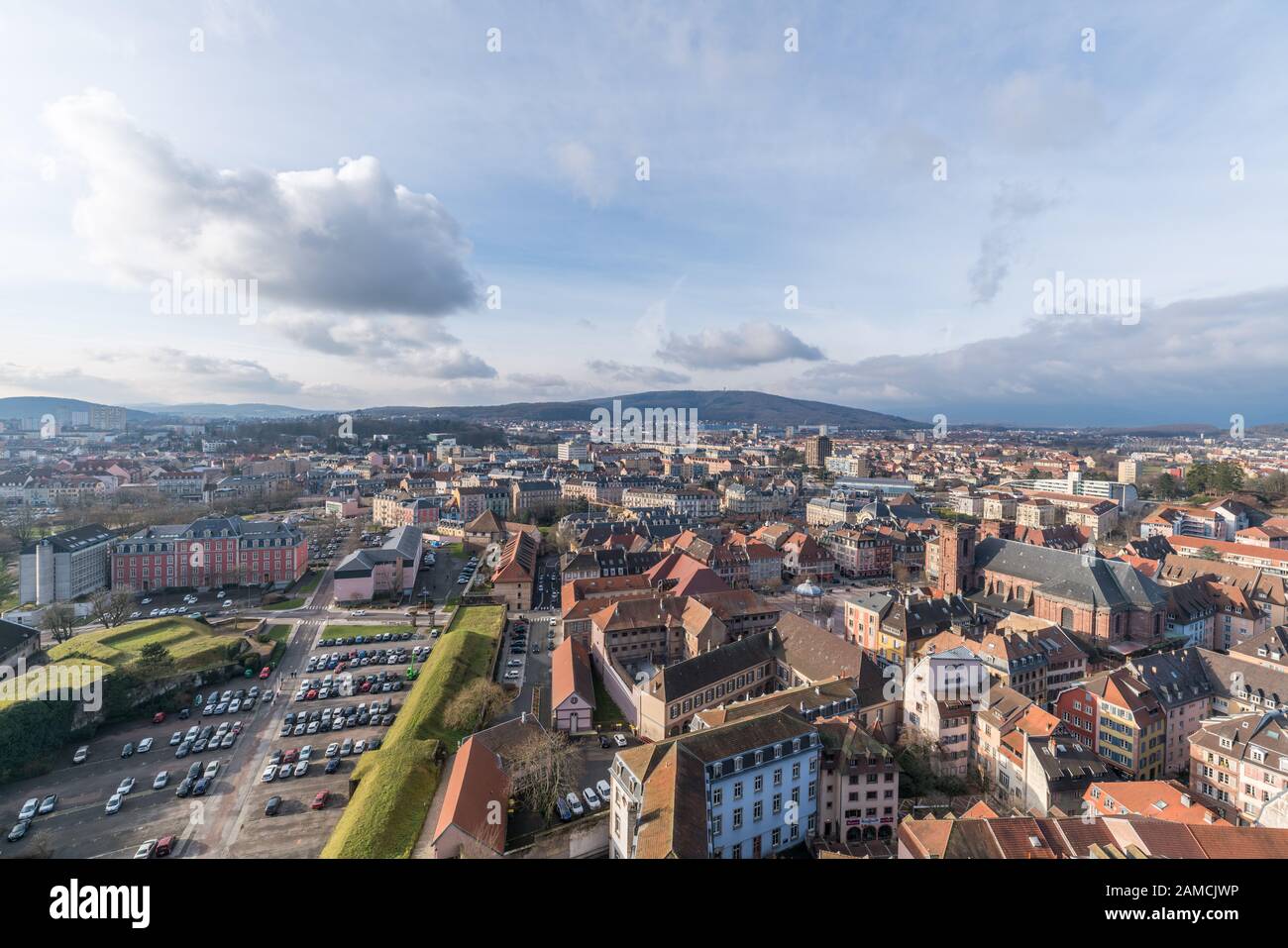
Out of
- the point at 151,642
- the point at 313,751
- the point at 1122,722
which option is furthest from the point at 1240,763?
the point at 151,642

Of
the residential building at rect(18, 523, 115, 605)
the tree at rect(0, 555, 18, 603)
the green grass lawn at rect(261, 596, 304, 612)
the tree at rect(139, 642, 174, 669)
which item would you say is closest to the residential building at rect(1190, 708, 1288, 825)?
the tree at rect(139, 642, 174, 669)

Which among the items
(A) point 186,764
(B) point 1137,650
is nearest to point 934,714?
(B) point 1137,650

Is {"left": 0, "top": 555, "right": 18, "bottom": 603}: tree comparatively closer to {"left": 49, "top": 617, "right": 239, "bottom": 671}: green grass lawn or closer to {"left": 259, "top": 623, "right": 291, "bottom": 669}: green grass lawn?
{"left": 49, "top": 617, "right": 239, "bottom": 671}: green grass lawn

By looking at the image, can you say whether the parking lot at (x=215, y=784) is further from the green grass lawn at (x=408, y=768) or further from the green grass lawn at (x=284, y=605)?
the green grass lawn at (x=284, y=605)

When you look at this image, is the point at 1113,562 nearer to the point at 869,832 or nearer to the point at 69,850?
the point at 869,832

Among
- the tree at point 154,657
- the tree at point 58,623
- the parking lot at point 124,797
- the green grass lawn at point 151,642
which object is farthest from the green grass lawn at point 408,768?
the tree at point 58,623

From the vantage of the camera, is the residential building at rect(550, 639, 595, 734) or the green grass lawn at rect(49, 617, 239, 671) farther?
the green grass lawn at rect(49, 617, 239, 671)

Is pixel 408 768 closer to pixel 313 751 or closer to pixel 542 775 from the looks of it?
pixel 542 775
